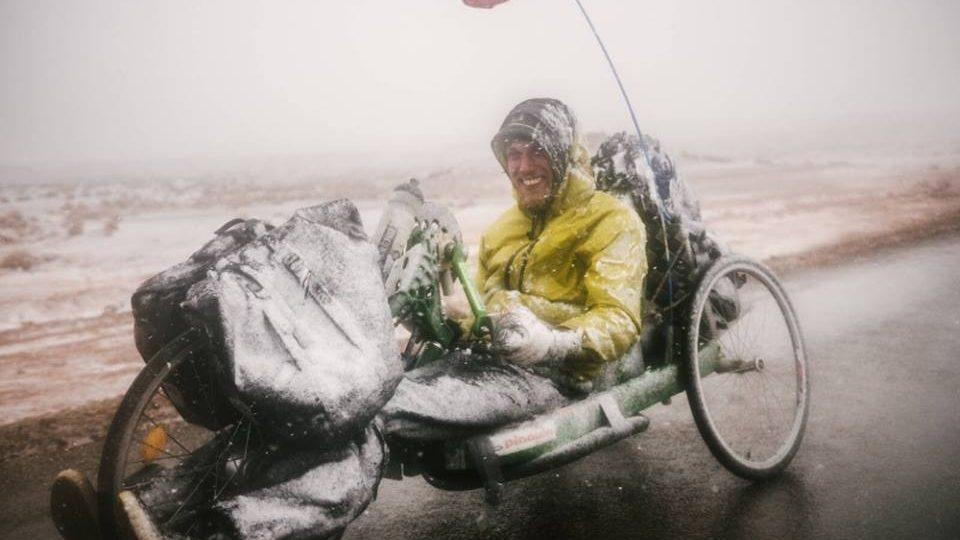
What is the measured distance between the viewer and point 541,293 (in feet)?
10.1

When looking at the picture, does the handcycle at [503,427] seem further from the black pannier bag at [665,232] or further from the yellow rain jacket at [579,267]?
the yellow rain jacket at [579,267]

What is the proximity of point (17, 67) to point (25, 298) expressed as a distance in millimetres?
53160

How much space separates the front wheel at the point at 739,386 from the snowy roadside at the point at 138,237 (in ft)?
6.94

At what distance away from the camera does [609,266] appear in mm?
2744

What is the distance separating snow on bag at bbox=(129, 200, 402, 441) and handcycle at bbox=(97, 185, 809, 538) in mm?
308

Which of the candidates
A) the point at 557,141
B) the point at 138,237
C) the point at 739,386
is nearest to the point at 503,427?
the point at 557,141

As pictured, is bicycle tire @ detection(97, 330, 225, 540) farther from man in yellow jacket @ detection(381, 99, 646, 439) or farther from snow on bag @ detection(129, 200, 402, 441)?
man in yellow jacket @ detection(381, 99, 646, 439)

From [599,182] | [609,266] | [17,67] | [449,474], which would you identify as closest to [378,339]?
[449,474]

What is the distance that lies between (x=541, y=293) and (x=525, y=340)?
0.87m

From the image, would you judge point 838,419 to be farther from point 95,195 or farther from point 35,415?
point 95,195

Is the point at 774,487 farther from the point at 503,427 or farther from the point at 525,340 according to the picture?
the point at 525,340

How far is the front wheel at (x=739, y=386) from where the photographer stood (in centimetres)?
295

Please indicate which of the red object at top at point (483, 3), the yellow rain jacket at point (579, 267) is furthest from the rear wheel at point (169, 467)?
the red object at top at point (483, 3)

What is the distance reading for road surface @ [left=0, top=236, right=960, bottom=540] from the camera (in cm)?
273
